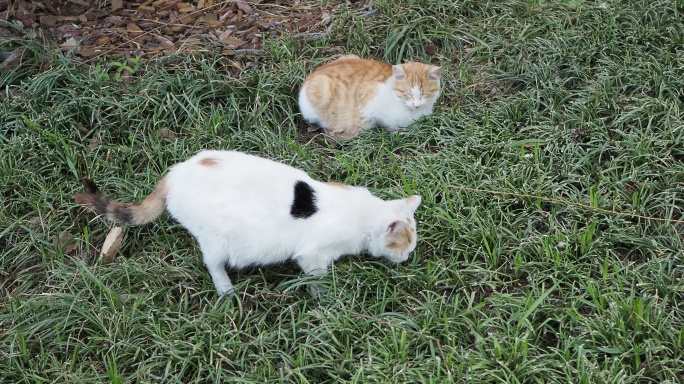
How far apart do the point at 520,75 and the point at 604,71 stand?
65cm

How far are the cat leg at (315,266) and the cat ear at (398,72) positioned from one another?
1.92 meters

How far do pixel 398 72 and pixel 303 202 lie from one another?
179cm

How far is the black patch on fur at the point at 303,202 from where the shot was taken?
4602 mm

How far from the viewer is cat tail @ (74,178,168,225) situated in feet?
15.9

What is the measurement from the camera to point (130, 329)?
14.4ft

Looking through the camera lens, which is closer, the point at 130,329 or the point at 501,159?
the point at 130,329

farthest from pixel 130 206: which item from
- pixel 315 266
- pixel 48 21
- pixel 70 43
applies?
pixel 48 21

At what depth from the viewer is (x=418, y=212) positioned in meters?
5.10

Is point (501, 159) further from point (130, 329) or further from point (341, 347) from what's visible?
point (130, 329)

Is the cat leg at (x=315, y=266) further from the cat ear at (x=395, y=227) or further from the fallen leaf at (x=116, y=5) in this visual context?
the fallen leaf at (x=116, y=5)

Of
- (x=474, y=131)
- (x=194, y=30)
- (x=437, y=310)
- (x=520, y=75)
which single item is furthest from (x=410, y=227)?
(x=194, y=30)

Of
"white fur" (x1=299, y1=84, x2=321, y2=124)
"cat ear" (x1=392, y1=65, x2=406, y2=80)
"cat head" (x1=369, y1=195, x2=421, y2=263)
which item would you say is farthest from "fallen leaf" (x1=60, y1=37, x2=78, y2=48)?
"cat head" (x1=369, y1=195, x2=421, y2=263)

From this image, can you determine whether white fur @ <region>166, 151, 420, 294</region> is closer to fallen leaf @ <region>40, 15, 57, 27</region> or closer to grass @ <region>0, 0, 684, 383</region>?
grass @ <region>0, 0, 684, 383</region>

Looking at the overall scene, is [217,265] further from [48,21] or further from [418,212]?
[48,21]
